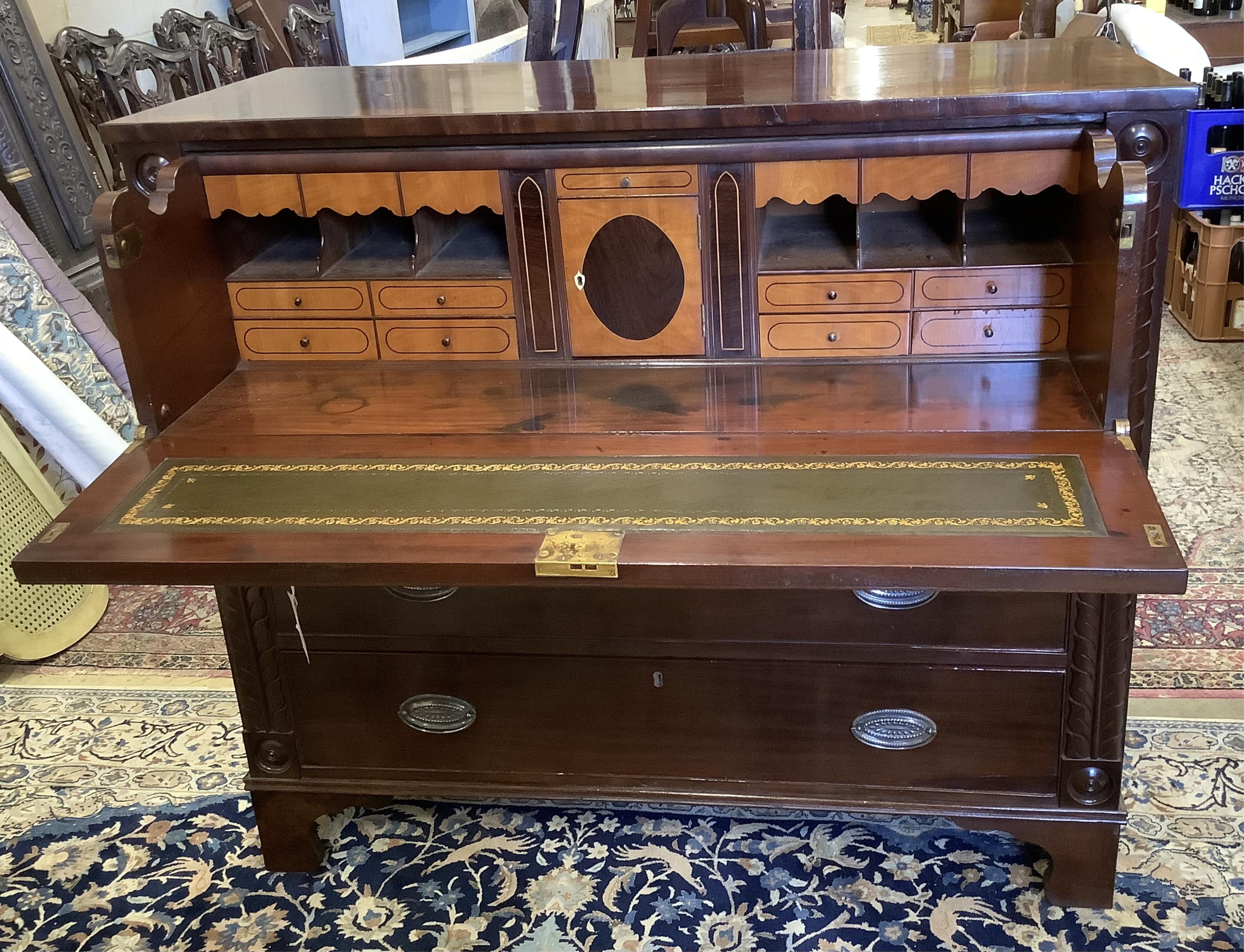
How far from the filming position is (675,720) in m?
1.59

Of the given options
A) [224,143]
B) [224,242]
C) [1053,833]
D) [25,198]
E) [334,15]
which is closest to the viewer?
[1053,833]

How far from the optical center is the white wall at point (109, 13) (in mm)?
3406

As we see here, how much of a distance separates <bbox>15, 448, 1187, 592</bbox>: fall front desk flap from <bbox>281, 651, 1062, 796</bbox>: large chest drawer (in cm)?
30

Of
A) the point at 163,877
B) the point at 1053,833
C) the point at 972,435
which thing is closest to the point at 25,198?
the point at 163,877

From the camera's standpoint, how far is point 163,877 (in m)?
1.80

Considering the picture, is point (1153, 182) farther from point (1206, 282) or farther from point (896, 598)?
point (1206, 282)

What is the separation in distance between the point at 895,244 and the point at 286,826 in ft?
4.28

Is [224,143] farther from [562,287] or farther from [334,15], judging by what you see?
[334,15]

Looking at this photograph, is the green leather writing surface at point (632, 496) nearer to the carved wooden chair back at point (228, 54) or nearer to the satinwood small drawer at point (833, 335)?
the satinwood small drawer at point (833, 335)

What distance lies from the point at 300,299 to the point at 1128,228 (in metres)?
1.19

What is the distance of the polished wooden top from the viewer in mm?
1466

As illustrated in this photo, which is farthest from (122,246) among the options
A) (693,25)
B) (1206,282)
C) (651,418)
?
(693,25)

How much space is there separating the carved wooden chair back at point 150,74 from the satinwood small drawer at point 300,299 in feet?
5.55

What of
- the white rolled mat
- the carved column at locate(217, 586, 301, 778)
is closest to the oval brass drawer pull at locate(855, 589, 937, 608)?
the carved column at locate(217, 586, 301, 778)
